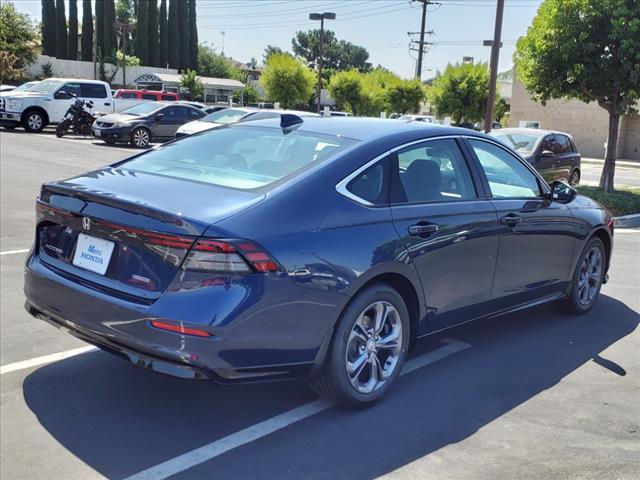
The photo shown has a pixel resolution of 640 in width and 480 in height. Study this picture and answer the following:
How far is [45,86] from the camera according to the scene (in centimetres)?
2503

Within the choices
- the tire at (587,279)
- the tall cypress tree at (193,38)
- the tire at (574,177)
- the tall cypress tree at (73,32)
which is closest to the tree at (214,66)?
the tall cypress tree at (193,38)

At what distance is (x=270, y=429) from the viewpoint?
364 centimetres

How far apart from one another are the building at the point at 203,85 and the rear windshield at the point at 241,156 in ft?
171

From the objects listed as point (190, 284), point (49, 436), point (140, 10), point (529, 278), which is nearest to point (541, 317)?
point (529, 278)

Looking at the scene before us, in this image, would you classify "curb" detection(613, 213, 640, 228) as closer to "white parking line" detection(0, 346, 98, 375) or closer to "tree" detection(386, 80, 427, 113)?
"white parking line" detection(0, 346, 98, 375)

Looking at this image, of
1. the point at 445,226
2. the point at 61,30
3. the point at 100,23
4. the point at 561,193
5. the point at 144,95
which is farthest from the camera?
the point at 100,23

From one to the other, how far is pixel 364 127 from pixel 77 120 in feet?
71.5

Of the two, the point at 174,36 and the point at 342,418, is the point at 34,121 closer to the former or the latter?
the point at 342,418

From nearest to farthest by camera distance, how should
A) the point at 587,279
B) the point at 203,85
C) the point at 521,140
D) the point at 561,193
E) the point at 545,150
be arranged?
the point at 561,193 → the point at 587,279 → the point at 545,150 → the point at 521,140 → the point at 203,85

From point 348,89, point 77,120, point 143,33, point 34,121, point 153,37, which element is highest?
point 143,33

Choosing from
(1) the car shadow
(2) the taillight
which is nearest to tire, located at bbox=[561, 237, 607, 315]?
(1) the car shadow

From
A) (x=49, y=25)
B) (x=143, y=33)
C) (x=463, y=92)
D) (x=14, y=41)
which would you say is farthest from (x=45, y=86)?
(x=143, y=33)

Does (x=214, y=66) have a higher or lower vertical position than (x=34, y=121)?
higher

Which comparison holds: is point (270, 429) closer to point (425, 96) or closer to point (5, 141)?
point (5, 141)
